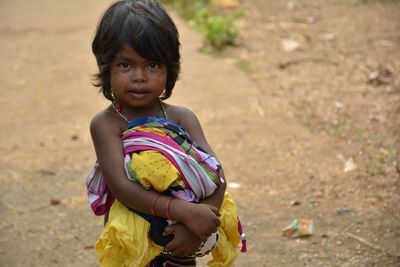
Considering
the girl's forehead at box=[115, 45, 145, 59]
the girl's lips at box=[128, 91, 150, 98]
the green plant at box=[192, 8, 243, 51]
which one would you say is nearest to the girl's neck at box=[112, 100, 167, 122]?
the girl's lips at box=[128, 91, 150, 98]

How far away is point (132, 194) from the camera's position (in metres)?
2.45

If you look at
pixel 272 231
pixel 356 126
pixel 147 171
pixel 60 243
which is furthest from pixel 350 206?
pixel 147 171

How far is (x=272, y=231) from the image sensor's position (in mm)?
3879

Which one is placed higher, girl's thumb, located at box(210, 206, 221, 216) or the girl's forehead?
the girl's forehead

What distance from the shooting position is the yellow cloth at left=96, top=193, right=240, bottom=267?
2453mm

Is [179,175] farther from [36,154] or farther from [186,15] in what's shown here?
[186,15]

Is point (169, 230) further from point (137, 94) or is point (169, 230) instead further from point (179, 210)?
point (137, 94)

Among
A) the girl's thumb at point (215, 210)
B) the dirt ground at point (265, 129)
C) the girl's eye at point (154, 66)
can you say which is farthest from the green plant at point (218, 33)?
the girl's thumb at point (215, 210)

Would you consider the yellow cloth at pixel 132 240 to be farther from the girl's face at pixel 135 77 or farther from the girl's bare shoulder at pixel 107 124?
the girl's face at pixel 135 77

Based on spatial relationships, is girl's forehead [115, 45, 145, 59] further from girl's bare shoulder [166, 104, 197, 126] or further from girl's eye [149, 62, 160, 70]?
girl's bare shoulder [166, 104, 197, 126]

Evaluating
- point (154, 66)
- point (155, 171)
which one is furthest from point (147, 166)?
point (154, 66)

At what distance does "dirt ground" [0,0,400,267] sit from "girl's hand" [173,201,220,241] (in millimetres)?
1125

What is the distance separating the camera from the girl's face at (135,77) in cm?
254

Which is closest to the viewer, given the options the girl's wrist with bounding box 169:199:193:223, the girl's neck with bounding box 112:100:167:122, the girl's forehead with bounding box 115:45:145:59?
the girl's wrist with bounding box 169:199:193:223
